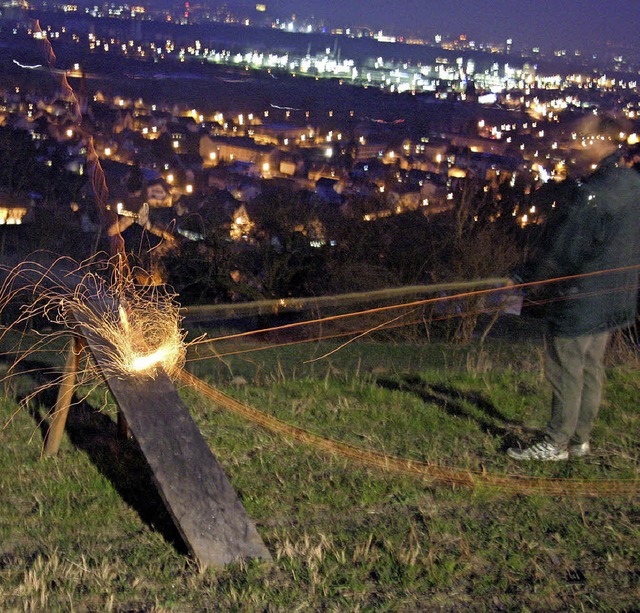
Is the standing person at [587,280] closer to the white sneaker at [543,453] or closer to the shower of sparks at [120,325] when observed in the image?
the white sneaker at [543,453]

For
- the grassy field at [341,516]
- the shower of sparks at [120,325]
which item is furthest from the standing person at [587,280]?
the shower of sparks at [120,325]

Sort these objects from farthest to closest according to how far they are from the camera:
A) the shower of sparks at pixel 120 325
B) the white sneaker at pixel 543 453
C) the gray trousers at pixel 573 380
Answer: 1. the white sneaker at pixel 543 453
2. the gray trousers at pixel 573 380
3. the shower of sparks at pixel 120 325

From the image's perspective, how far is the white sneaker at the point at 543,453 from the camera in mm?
4094

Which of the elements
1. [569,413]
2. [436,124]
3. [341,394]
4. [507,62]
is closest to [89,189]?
[436,124]

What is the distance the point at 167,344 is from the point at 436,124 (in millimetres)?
31380

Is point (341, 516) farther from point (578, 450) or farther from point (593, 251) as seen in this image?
point (593, 251)

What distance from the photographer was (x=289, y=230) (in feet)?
49.6

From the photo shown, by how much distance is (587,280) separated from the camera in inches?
151

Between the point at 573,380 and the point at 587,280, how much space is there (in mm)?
521

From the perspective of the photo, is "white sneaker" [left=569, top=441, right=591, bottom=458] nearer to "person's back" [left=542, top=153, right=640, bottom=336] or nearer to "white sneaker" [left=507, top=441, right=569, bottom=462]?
"white sneaker" [left=507, top=441, right=569, bottom=462]

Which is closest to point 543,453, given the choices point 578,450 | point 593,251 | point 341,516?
point 578,450

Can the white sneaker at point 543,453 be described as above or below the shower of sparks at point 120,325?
below

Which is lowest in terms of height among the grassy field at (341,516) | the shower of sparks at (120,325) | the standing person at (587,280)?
the grassy field at (341,516)

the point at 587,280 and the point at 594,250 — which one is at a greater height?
the point at 594,250
